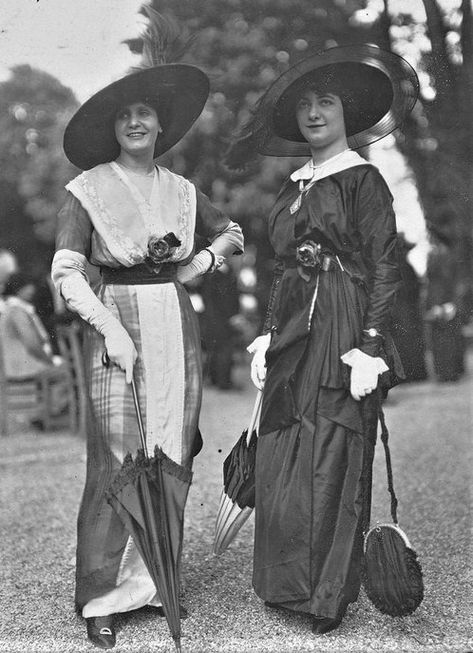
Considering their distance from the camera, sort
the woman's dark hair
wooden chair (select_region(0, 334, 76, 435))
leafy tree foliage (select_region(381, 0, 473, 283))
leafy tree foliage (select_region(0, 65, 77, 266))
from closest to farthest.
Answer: leafy tree foliage (select_region(381, 0, 473, 283)), leafy tree foliage (select_region(0, 65, 77, 266)), the woman's dark hair, wooden chair (select_region(0, 334, 76, 435))

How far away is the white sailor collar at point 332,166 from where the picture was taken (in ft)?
10.7

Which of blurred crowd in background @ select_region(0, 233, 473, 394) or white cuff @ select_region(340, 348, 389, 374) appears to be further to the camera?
blurred crowd in background @ select_region(0, 233, 473, 394)

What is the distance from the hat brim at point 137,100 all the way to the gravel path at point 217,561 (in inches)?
63.5

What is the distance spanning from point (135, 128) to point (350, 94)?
94cm

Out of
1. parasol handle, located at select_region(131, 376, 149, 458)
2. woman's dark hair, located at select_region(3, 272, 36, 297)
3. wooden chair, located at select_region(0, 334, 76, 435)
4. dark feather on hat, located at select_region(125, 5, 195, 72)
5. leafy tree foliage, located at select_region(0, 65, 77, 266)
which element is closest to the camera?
parasol handle, located at select_region(131, 376, 149, 458)

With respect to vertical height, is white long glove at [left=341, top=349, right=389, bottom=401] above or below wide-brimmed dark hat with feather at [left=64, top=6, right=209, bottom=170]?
below

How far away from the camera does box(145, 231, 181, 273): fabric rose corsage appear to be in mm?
3203

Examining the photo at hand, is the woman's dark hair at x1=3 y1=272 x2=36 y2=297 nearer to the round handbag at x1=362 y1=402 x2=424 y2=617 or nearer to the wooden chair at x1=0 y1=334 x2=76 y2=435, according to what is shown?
the wooden chair at x1=0 y1=334 x2=76 y2=435

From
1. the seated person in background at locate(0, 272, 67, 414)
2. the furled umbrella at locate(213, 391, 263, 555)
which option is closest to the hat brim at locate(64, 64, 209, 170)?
the furled umbrella at locate(213, 391, 263, 555)

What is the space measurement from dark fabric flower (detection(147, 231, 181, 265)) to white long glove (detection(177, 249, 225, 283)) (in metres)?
0.18

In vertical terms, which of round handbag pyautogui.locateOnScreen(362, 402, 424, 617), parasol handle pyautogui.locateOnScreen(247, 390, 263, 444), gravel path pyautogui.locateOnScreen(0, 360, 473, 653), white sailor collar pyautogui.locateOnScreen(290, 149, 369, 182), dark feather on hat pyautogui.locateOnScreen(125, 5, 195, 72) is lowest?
gravel path pyautogui.locateOnScreen(0, 360, 473, 653)

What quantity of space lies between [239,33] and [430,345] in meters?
2.26

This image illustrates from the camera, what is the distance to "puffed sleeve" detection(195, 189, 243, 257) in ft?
11.5

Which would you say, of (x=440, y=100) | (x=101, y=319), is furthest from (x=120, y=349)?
(x=440, y=100)
